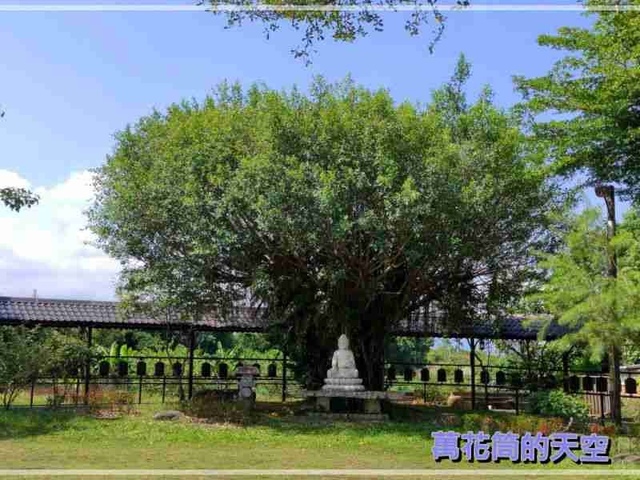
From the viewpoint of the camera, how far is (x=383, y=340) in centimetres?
1675

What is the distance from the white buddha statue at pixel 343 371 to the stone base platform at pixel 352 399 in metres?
0.14

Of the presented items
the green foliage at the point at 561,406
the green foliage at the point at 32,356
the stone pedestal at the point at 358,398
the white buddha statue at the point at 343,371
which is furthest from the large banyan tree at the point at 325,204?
the green foliage at the point at 561,406

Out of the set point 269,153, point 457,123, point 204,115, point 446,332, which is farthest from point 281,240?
point 446,332

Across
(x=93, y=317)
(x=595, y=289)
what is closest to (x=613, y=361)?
(x=595, y=289)

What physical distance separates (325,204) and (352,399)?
4.83 meters

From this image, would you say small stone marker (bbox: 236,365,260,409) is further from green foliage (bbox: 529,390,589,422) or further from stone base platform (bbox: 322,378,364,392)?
green foliage (bbox: 529,390,589,422)

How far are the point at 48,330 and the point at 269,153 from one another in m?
7.02

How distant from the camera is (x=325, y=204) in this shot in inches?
509

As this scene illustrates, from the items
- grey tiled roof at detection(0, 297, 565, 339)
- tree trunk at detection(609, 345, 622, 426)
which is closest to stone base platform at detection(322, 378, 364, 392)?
grey tiled roof at detection(0, 297, 565, 339)

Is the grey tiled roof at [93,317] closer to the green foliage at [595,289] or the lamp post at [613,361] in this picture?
the lamp post at [613,361]

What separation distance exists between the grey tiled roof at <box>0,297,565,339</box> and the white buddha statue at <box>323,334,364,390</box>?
8.02 feet

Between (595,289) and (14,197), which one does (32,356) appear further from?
(595,289)

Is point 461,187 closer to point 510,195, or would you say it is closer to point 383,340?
point 510,195

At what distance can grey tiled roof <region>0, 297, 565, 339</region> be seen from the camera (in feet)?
54.5
